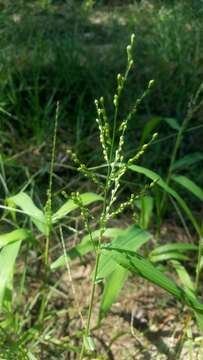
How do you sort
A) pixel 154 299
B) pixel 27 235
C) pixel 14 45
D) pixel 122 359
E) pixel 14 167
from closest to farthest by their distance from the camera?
pixel 27 235 < pixel 122 359 < pixel 154 299 < pixel 14 167 < pixel 14 45

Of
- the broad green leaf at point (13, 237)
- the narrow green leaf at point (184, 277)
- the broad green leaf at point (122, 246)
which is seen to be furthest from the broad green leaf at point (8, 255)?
the narrow green leaf at point (184, 277)

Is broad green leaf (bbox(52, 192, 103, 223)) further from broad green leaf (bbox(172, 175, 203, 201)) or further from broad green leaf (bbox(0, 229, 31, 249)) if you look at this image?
broad green leaf (bbox(172, 175, 203, 201))

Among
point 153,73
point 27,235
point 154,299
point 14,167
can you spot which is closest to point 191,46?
point 153,73

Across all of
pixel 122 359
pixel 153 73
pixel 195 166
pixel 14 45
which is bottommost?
pixel 122 359

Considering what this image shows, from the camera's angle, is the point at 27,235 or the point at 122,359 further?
the point at 122,359

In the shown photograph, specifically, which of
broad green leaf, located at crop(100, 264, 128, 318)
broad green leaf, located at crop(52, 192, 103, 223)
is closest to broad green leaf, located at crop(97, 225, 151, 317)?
broad green leaf, located at crop(100, 264, 128, 318)

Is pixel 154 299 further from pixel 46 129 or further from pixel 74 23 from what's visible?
pixel 74 23

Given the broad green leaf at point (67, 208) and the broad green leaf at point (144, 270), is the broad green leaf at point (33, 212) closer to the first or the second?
the broad green leaf at point (67, 208)

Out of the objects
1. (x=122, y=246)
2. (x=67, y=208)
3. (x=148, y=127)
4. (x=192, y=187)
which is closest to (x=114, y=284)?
(x=122, y=246)
